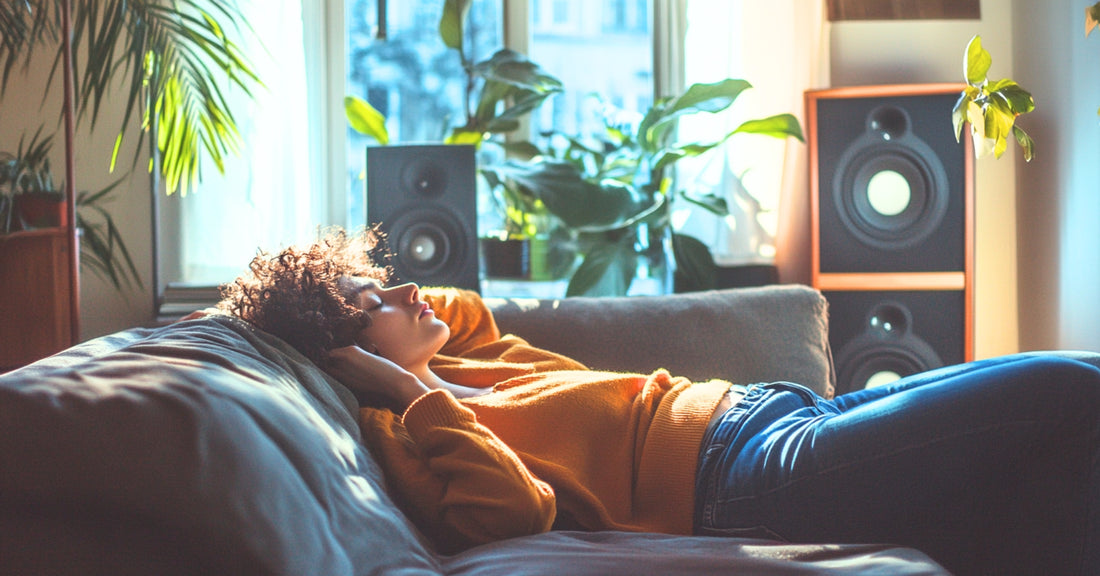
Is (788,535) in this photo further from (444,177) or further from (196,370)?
(444,177)

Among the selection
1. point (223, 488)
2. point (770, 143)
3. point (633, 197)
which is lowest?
point (223, 488)

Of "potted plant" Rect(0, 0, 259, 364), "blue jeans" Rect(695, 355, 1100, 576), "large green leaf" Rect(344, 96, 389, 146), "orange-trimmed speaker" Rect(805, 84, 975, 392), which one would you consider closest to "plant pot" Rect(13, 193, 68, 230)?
"potted plant" Rect(0, 0, 259, 364)

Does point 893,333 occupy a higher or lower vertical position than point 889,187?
lower

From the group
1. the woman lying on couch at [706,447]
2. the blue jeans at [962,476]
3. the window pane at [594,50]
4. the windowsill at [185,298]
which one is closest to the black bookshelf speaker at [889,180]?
the window pane at [594,50]

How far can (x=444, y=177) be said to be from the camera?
7.66 feet

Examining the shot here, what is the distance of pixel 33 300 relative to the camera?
2014 millimetres

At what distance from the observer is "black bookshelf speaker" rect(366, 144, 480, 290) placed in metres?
2.33

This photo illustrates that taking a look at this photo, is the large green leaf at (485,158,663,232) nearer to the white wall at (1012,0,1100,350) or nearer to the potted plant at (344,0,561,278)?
the potted plant at (344,0,561,278)

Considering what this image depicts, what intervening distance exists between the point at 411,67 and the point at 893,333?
1810mm

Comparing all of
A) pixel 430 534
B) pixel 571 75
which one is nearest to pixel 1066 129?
pixel 571 75

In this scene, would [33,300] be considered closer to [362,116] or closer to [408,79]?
[362,116]

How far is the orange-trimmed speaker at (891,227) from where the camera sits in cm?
229

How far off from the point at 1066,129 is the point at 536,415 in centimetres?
199

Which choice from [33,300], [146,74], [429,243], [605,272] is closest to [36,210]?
[33,300]
